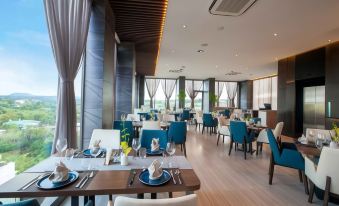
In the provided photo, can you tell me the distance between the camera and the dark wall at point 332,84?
Answer: 651 centimetres

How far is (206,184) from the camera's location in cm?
351

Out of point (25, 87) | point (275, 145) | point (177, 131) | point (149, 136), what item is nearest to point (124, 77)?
point (177, 131)

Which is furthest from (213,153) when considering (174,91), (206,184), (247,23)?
(174,91)

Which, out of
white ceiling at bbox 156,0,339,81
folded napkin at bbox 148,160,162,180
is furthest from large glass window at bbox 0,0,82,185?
white ceiling at bbox 156,0,339,81

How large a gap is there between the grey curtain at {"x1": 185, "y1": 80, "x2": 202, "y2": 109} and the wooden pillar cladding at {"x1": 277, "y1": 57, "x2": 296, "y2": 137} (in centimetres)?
874

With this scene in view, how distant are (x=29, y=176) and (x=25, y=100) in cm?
119

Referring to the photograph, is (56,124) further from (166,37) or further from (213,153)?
(166,37)

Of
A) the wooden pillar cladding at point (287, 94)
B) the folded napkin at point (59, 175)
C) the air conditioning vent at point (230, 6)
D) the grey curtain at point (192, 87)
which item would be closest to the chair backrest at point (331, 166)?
the folded napkin at point (59, 175)

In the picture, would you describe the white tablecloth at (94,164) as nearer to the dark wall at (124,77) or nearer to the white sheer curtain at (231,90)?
the dark wall at (124,77)

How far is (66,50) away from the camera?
2684mm

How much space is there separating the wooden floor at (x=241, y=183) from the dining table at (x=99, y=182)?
4.34 ft

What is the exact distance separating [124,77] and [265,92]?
1178cm

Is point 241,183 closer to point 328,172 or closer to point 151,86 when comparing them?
point 328,172

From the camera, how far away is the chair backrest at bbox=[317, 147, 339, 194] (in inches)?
87.3
